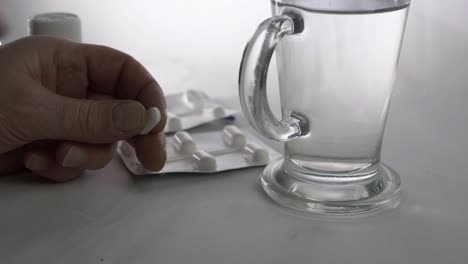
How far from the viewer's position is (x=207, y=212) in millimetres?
514

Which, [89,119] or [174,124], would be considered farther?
[174,124]

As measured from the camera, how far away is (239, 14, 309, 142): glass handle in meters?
0.47

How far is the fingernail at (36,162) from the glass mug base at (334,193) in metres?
0.18

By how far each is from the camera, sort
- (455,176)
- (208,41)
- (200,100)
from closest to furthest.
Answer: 1. (455,176)
2. (200,100)
3. (208,41)

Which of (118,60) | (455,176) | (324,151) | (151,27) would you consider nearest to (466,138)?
(455,176)

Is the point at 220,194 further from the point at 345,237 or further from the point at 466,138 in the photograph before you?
the point at 466,138

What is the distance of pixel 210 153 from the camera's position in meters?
0.61

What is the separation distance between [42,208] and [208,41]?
48 cm

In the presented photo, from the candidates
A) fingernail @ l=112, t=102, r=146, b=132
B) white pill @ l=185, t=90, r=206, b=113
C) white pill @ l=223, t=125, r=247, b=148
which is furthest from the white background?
fingernail @ l=112, t=102, r=146, b=132

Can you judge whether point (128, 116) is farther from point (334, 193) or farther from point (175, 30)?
point (175, 30)

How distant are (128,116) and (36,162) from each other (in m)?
0.09

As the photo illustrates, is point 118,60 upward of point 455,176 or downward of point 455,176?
upward

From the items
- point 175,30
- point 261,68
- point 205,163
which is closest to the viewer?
point 261,68

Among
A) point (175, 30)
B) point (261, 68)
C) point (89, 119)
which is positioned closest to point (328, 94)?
point (261, 68)
